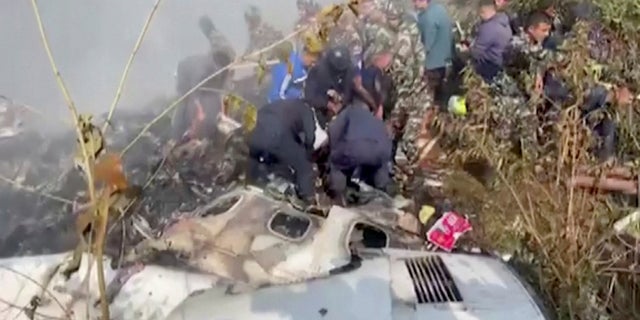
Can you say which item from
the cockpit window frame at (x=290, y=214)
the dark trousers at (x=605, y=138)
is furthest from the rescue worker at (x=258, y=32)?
the cockpit window frame at (x=290, y=214)

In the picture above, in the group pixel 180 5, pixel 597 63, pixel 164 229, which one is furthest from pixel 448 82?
pixel 164 229

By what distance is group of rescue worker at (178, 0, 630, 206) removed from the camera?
817 cm

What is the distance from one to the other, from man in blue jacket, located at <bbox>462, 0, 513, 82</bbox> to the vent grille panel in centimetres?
507

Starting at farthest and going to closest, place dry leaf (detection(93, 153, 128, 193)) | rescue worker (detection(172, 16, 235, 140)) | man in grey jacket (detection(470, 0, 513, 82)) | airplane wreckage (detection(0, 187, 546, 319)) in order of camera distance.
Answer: man in grey jacket (detection(470, 0, 513, 82)) < rescue worker (detection(172, 16, 235, 140)) < dry leaf (detection(93, 153, 128, 193)) < airplane wreckage (detection(0, 187, 546, 319))

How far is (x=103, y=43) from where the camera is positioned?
10.9m

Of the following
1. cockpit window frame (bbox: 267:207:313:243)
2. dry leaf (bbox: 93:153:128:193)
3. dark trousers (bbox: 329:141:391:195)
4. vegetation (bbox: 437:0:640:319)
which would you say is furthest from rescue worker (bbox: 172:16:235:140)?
dry leaf (bbox: 93:153:128:193)

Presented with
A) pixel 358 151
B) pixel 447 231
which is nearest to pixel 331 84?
pixel 358 151

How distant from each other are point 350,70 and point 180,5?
119 inches

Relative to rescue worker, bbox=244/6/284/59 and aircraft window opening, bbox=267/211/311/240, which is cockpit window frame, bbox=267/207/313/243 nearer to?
aircraft window opening, bbox=267/211/311/240

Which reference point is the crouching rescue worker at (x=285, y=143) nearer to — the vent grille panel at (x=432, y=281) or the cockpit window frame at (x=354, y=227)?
the cockpit window frame at (x=354, y=227)

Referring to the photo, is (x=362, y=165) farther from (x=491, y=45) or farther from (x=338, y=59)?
(x=491, y=45)

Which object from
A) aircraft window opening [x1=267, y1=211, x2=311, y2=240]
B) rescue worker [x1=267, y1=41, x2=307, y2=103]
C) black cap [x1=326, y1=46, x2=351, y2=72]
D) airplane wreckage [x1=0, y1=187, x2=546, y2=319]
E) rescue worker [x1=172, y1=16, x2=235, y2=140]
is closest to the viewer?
airplane wreckage [x1=0, y1=187, x2=546, y2=319]

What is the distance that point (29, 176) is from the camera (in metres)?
8.09

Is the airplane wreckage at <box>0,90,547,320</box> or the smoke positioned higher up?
the airplane wreckage at <box>0,90,547,320</box>
